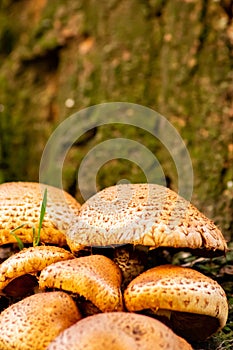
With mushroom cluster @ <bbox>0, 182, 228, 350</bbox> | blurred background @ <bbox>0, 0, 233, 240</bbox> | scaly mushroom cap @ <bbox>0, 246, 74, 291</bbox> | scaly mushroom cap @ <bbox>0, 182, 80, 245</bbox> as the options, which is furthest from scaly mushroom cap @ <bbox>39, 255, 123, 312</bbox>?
blurred background @ <bbox>0, 0, 233, 240</bbox>

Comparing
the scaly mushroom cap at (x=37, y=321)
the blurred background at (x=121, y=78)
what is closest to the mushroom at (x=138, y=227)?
Result: the scaly mushroom cap at (x=37, y=321)

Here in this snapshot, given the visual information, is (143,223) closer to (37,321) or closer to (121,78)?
(37,321)

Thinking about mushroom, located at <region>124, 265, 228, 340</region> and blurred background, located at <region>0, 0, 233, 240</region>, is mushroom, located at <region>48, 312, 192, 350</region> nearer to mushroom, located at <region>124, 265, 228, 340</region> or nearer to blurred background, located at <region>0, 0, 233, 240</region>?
mushroom, located at <region>124, 265, 228, 340</region>

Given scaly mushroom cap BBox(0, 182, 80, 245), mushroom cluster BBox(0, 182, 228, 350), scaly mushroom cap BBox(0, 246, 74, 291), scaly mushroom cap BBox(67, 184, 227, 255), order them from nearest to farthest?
mushroom cluster BBox(0, 182, 228, 350), scaly mushroom cap BBox(67, 184, 227, 255), scaly mushroom cap BBox(0, 246, 74, 291), scaly mushroom cap BBox(0, 182, 80, 245)

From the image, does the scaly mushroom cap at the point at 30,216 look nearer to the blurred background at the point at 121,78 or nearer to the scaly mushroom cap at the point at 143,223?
the scaly mushroom cap at the point at 143,223

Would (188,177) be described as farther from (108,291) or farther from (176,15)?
(108,291)

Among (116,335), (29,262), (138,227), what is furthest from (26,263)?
(116,335)
